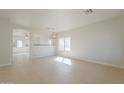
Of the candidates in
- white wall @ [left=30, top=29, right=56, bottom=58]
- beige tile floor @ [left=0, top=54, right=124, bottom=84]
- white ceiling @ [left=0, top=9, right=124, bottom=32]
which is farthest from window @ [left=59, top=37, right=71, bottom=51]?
beige tile floor @ [left=0, top=54, right=124, bottom=84]

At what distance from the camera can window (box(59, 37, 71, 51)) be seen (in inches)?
318

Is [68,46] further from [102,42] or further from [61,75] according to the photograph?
[61,75]

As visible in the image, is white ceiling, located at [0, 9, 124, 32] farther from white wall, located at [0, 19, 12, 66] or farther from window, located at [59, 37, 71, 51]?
window, located at [59, 37, 71, 51]

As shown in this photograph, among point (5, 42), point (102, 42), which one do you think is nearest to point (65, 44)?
point (102, 42)

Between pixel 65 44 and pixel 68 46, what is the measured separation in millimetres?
429

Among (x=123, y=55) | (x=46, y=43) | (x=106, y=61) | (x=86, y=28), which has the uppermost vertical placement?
(x=86, y=28)

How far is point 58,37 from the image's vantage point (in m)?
9.18

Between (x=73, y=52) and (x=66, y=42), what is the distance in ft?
4.33

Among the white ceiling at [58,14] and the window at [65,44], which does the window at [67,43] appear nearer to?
the window at [65,44]
